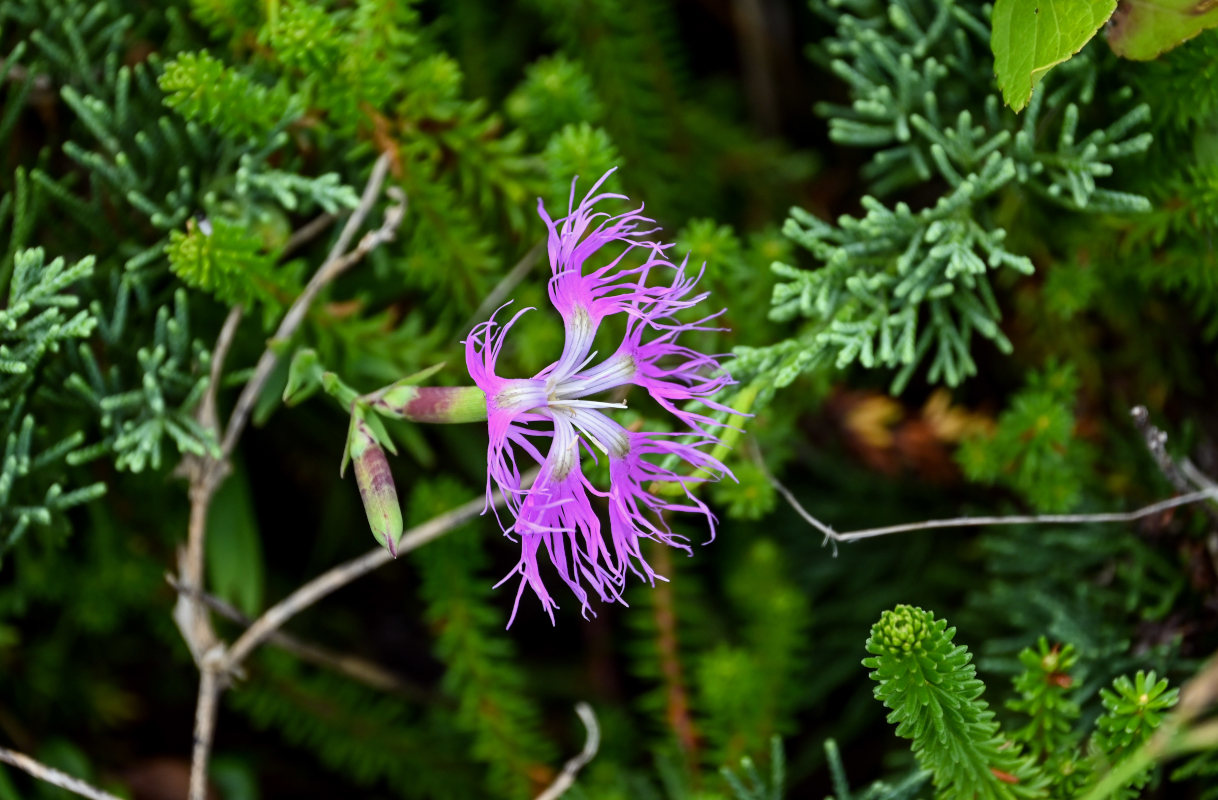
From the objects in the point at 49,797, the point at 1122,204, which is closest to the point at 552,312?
the point at 1122,204

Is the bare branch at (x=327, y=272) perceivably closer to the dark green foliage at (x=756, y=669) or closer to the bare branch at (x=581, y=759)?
the bare branch at (x=581, y=759)

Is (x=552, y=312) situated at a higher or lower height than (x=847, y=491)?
higher

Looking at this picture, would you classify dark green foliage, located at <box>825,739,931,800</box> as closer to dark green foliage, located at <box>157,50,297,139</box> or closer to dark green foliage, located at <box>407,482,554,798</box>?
dark green foliage, located at <box>407,482,554,798</box>

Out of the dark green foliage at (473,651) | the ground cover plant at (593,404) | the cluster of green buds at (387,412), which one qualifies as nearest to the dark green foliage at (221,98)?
the ground cover plant at (593,404)

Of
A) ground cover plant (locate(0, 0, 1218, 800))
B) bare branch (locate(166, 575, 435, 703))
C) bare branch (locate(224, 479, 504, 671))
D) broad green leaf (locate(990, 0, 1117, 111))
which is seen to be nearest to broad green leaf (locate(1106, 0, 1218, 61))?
ground cover plant (locate(0, 0, 1218, 800))

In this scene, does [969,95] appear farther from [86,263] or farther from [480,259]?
[86,263]

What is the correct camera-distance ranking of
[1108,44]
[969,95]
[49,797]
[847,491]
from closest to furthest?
[1108,44]
[969,95]
[49,797]
[847,491]

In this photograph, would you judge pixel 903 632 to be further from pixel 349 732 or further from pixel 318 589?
pixel 349 732
